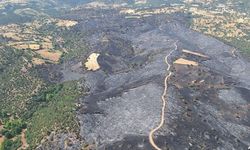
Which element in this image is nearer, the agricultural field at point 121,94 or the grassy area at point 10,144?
the agricultural field at point 121,94

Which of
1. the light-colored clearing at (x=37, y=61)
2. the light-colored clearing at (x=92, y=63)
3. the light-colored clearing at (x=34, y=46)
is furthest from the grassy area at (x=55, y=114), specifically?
the light-colored clearing at (x=34, y=46)

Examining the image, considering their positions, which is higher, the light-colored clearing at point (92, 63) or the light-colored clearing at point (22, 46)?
the light-colored clearing at point (22, 46)

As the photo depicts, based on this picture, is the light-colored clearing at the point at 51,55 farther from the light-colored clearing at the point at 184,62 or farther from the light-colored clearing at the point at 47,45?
the light-colored clearing at the point at 184,62

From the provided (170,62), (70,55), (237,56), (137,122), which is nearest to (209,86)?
(170,62)

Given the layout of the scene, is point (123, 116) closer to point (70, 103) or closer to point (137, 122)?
point (137, 122)

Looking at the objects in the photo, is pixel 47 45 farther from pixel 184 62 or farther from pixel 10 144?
pixel 10 144

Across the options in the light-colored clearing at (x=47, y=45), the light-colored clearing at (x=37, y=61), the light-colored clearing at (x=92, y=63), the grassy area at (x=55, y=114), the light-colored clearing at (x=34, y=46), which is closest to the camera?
the grassy area at (x=55, y=114)
